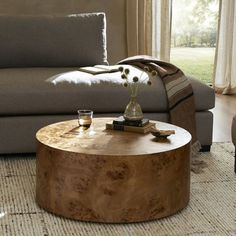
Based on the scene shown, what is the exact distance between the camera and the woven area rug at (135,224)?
2.34 meters

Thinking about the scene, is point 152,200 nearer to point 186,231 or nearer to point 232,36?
point 186,231

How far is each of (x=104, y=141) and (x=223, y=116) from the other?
247 centimetres

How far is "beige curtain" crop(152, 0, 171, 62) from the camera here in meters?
5.69

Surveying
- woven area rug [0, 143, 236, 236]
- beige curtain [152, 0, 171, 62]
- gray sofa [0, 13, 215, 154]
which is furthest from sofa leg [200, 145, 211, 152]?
beige curtain [152, 0, 171, 62]

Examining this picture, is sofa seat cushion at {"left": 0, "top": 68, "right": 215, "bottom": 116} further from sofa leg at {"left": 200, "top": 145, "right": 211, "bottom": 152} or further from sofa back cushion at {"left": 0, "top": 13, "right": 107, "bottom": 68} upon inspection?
sofa back cushion at {"left": 0, "top": 13, "right": 107, "bottom": 68}

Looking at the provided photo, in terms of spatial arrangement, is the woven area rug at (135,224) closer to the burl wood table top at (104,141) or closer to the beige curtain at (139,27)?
the burl wood table top at (104,141)

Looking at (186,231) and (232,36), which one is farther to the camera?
(232,36)

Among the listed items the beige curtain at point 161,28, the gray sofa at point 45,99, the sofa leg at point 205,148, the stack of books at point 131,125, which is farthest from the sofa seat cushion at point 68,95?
the beige curtain at point 161,28

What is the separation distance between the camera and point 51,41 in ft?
13.7

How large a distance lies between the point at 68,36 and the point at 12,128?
46.0 inches

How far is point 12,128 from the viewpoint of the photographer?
332 centimetres

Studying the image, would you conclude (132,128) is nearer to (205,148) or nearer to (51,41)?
(205,148)

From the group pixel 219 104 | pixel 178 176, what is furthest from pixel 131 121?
pixel 219 104

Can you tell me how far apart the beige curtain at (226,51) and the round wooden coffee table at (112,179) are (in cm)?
354
